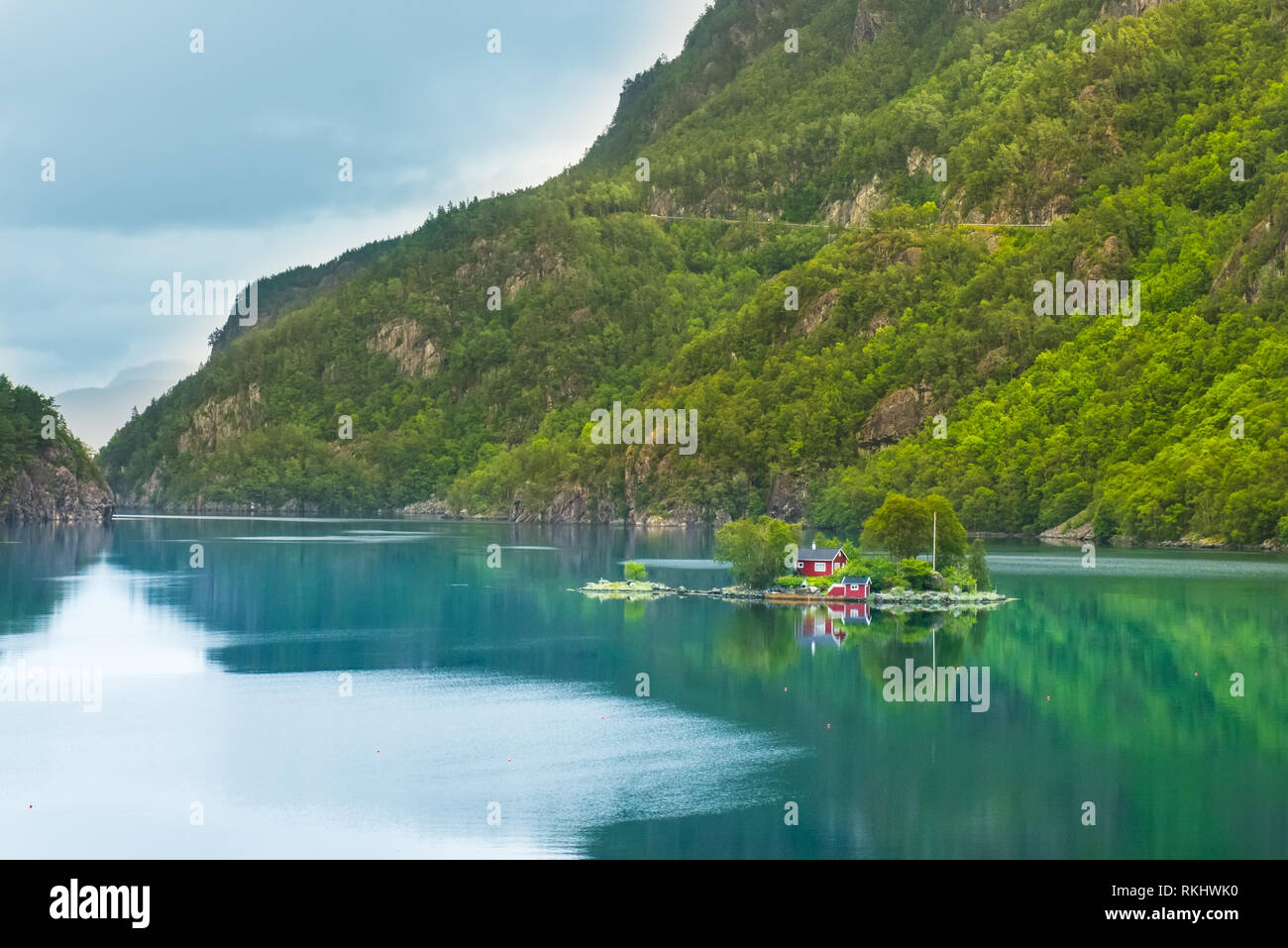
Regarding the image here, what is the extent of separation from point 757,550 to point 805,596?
5823 mm

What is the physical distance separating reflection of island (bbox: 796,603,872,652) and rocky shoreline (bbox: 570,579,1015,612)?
1.88 meters

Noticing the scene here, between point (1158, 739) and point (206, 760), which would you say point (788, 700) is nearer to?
point (1158, 739)

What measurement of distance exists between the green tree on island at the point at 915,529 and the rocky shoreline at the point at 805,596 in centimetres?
346

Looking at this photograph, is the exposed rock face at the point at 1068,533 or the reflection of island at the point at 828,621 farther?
the exposed rock face at the point at 1068,533

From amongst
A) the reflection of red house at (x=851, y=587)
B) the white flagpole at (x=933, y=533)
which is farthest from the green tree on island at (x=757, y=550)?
the white flagpole at (x=933, y=533)

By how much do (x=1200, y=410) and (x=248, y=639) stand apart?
113 meters

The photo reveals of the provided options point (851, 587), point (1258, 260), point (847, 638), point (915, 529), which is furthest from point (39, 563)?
point (1258, 260)

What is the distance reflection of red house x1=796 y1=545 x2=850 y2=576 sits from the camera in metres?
96.2

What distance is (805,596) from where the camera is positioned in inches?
3627

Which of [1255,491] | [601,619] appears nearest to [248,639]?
[601,619]

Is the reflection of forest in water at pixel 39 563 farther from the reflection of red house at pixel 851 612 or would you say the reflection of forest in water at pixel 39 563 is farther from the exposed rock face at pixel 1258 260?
the exposed rock face at pixel 1258 260

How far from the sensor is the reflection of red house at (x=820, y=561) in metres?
96.2

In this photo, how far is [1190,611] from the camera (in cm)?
8162
